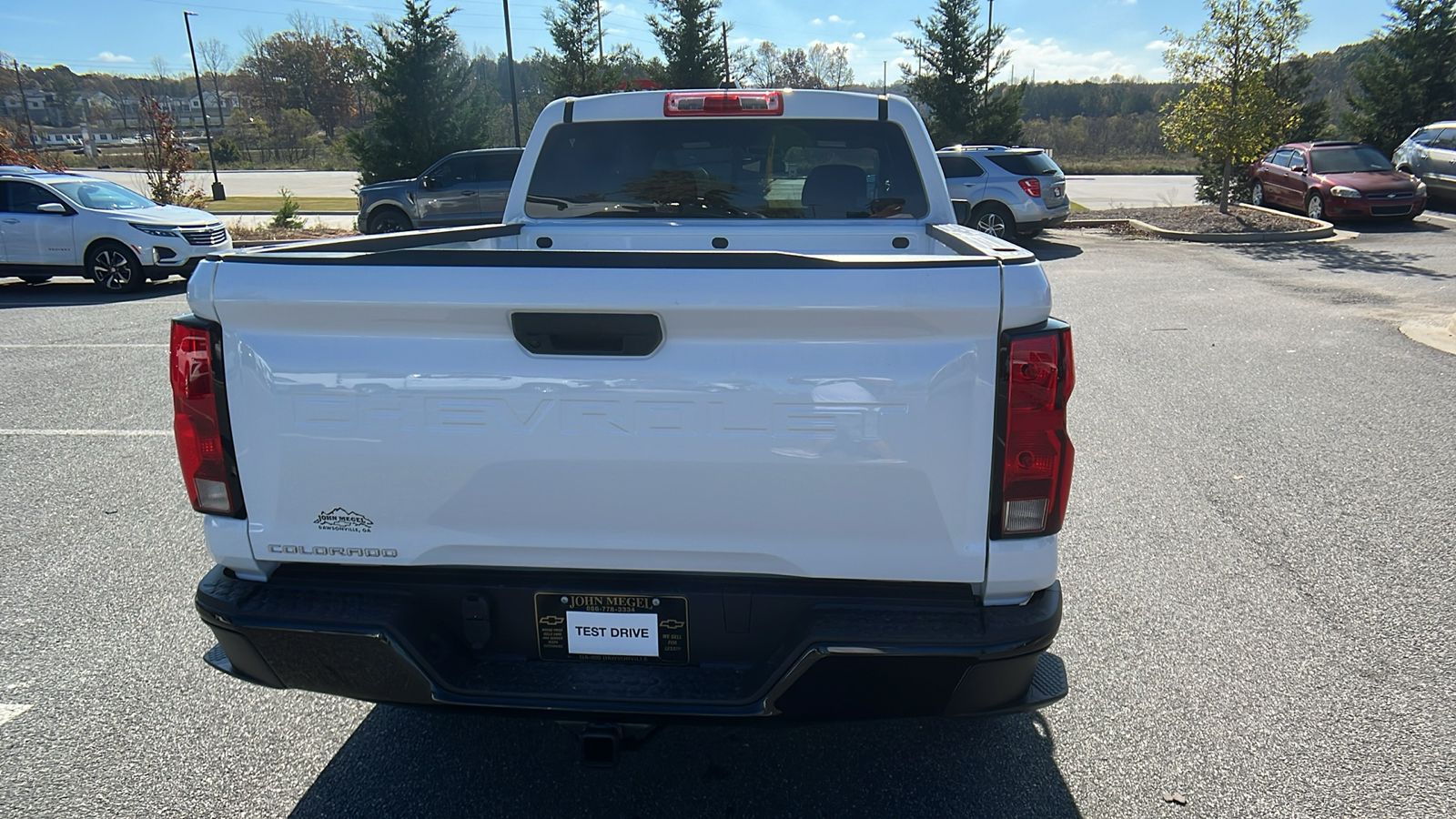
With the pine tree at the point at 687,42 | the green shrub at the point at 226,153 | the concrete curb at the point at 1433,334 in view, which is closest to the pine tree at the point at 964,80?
the pine tree at the point at 687,42

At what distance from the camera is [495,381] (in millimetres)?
2191

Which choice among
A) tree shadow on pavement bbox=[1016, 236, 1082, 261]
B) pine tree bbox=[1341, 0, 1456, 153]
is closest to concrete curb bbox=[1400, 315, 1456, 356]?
tree shadow on pavement bbox=[1016, 236, 1082, 261]

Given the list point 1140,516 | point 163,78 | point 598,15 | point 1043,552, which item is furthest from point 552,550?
point 163,78

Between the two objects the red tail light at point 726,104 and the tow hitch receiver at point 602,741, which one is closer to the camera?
the tow hitch receiver at point 602,741

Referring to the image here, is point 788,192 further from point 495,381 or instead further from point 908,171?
point 495,381

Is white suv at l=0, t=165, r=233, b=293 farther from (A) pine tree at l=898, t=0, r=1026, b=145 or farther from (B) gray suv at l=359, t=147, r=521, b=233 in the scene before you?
(A) pine tree at l=898, t=0, r=1026, b=145

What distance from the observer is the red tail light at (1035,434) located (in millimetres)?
2127

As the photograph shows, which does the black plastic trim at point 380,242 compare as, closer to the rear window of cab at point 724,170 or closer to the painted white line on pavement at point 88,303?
the rear window of cab at point 724,170

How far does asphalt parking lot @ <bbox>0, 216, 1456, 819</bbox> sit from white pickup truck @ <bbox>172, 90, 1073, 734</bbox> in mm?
419

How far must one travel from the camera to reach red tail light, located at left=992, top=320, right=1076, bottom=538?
213 cm

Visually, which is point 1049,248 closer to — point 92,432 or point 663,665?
point 92,432

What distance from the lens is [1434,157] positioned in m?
20.6

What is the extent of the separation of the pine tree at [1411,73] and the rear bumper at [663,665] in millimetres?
29976

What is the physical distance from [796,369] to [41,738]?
288 cm
